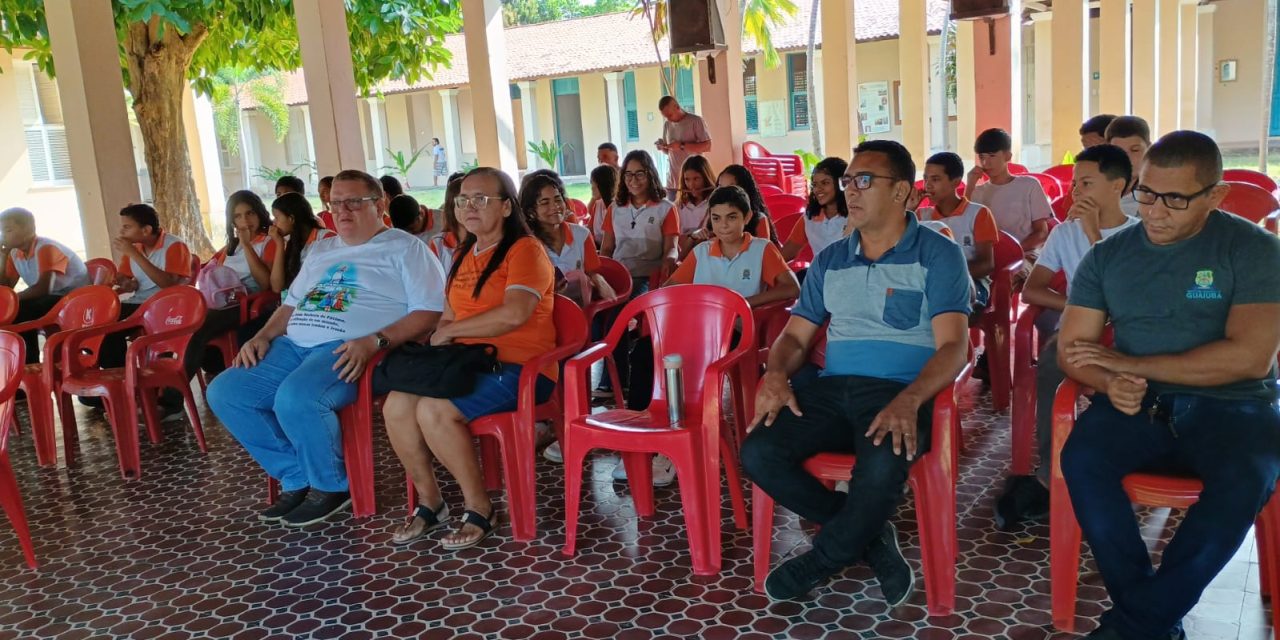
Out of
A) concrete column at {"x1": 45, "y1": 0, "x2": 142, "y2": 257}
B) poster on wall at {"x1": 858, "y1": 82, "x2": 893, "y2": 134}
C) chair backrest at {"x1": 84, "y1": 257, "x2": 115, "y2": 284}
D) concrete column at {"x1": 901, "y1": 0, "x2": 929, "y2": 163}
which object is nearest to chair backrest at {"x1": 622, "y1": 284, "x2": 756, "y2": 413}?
chair backrest at {"x1": 84, "y1": 257, "x2": 115, "y2": 284}

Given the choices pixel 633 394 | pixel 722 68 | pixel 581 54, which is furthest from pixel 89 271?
pixel 581 54

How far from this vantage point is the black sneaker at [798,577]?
291cm

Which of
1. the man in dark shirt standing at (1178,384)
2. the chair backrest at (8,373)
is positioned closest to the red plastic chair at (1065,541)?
the man in dark shirt standing at (1178,384)

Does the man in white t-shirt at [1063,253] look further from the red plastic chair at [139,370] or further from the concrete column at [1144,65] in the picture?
the concrete column at [1144,65]

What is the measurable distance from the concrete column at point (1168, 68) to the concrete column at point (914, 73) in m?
5.76

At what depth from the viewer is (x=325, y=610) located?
322 centimetres

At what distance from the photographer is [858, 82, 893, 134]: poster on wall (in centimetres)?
2130

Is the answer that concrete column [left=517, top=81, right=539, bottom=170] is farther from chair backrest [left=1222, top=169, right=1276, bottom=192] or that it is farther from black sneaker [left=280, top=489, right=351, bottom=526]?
black sneaker [left=280, top=489, right=351, bottom=526]

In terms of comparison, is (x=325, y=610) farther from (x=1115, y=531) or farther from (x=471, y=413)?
A: (x=1115, y=531)

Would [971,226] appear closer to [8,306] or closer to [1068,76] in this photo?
[8,306]

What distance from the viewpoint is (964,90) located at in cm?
1493

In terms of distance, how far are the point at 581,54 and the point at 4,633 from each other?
21576mm

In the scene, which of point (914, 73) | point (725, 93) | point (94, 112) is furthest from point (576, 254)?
point (914, 73)

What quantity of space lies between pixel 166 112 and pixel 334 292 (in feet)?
25.5
